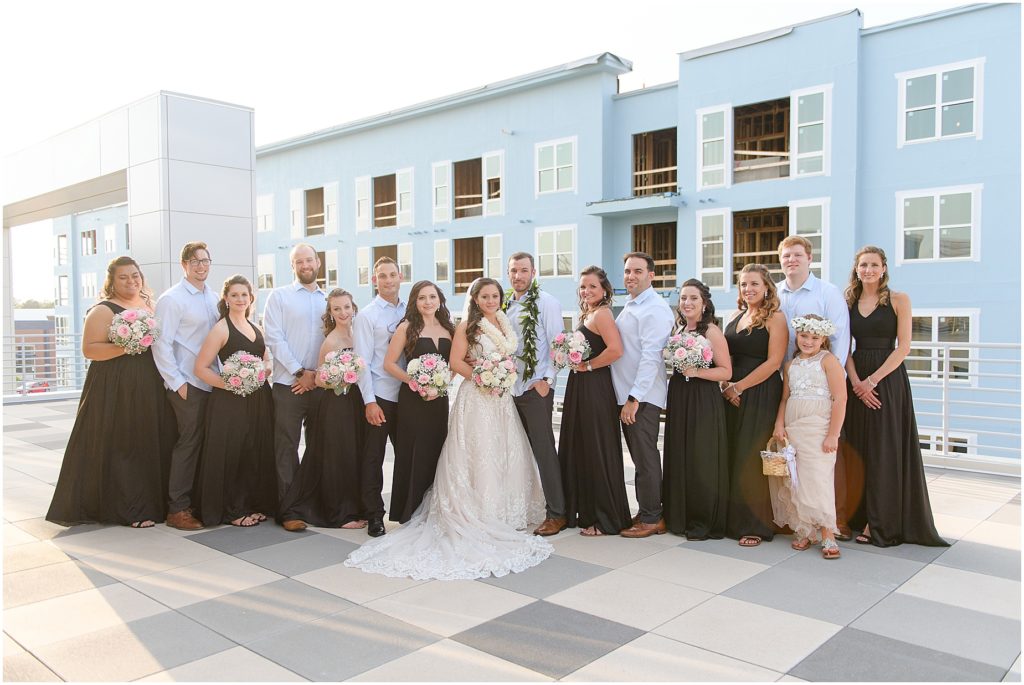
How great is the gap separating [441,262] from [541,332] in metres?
23.7

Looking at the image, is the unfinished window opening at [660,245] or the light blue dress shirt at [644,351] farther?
the unfinished window opening at [660,245]

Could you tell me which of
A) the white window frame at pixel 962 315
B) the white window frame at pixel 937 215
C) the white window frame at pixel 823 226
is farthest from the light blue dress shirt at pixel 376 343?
the white window frame at pixel 937 215

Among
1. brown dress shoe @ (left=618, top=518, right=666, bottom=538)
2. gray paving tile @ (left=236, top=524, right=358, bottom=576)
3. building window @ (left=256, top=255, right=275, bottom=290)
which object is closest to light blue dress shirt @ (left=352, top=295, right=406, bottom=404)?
gray paving tile @ (left=236, top=524, right=358, bottom=576)

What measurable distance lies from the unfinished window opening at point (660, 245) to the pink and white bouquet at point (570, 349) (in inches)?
756

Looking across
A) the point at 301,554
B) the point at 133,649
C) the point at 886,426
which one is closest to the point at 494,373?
the point at 301,554

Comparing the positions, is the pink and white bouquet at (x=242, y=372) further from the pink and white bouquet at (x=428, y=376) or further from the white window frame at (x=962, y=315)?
the white window frame at (x=962, y=315)

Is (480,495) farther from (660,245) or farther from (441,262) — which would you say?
(441,262)

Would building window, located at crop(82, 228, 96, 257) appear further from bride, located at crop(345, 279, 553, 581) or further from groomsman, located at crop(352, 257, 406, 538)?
bride, located at crop(345, 279, 553, 581)

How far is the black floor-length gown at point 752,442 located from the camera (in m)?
5.34

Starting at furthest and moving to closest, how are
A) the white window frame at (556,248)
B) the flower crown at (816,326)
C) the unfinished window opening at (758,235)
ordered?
the white window frame at (556,248) → the unfinished window opening at (758,235) → the flower crown at (816,326)

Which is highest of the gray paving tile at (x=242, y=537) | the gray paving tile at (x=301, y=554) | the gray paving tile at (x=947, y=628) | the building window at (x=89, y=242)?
the building window at (x=89, y=242)

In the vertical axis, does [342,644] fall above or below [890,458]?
below

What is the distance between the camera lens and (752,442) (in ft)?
17.6

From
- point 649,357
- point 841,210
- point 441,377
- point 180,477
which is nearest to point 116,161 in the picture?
point 180,477
